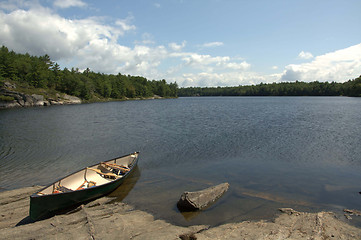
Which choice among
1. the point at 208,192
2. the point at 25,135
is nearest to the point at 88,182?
the point at 208,192

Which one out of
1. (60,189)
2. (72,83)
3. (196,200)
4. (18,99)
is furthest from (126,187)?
(72,83)

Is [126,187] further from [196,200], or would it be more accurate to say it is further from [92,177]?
[196,200]

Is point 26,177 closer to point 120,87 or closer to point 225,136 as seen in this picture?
point 225,136

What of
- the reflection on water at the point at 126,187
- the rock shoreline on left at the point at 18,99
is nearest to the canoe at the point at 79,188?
the reflection on water at the point at 126,187

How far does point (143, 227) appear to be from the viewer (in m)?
9.70

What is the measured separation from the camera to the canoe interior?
1246 cm

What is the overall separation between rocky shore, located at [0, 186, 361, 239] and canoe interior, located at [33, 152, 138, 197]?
163cm

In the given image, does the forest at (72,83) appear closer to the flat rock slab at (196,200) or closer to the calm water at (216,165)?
the calm water at (216,165)

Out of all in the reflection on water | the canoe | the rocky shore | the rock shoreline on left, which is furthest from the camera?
the rock shoreline on left

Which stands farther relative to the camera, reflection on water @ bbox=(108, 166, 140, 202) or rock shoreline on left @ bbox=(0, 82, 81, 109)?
rock shoreline on left @ bbox=(0, 82, 81, 109)

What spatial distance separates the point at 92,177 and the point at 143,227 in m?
6.96

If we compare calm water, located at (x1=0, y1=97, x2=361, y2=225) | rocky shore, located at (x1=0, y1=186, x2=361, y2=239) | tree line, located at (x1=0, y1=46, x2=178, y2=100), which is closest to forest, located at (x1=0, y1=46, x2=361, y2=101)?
tree line, located at (x1=0, y1=46, x2=178, y2=100)

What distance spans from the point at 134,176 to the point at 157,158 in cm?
450

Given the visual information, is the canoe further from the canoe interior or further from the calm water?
the calm water
